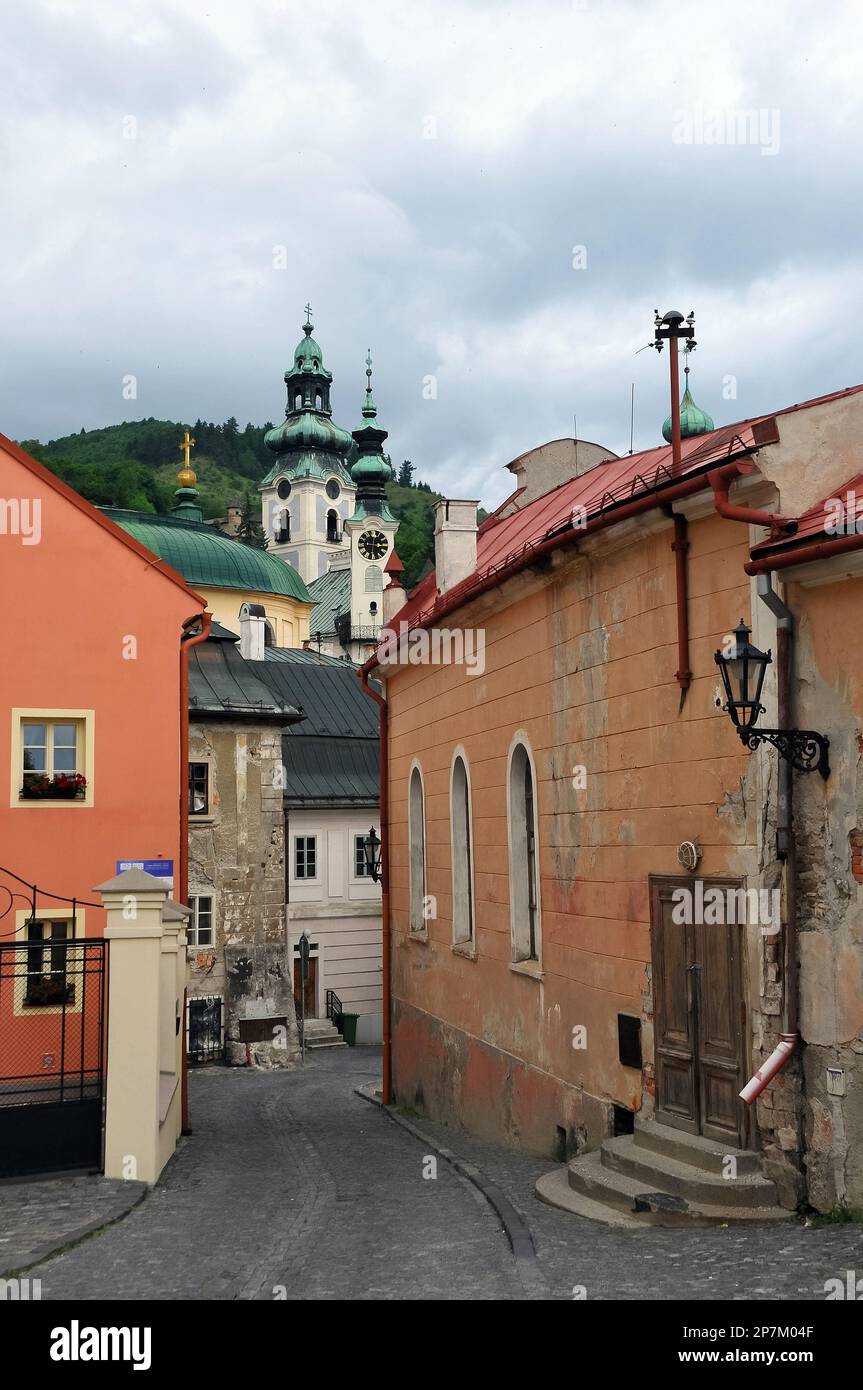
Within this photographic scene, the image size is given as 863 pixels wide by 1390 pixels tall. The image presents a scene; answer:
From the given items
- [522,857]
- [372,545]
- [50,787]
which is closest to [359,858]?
[50,787]

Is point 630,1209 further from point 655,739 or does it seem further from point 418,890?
point 418,890

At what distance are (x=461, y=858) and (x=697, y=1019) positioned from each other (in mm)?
6912

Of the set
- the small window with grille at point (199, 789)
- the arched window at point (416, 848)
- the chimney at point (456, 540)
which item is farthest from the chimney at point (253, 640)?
the chimney at point (456, 540)

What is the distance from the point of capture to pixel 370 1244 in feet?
28.3

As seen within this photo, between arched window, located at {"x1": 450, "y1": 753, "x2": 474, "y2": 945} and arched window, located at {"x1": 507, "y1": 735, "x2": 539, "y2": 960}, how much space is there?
2.15 m

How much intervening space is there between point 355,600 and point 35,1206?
7828 cm

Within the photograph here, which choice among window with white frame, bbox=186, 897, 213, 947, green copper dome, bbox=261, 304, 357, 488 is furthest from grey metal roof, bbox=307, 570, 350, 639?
window with white frame, bbox=186, 897, 213, 947

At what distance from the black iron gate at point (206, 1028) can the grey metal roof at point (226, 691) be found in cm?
608

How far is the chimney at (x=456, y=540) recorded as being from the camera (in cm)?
1719

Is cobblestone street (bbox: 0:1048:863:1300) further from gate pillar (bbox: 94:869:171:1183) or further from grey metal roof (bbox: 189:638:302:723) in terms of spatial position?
grey metal roof (bbox: 189:638:302:723)

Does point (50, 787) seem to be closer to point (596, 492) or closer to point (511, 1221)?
point (596, 492)

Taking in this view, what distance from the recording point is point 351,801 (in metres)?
34.1

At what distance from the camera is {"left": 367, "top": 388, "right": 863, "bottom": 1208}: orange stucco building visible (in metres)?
8.09
